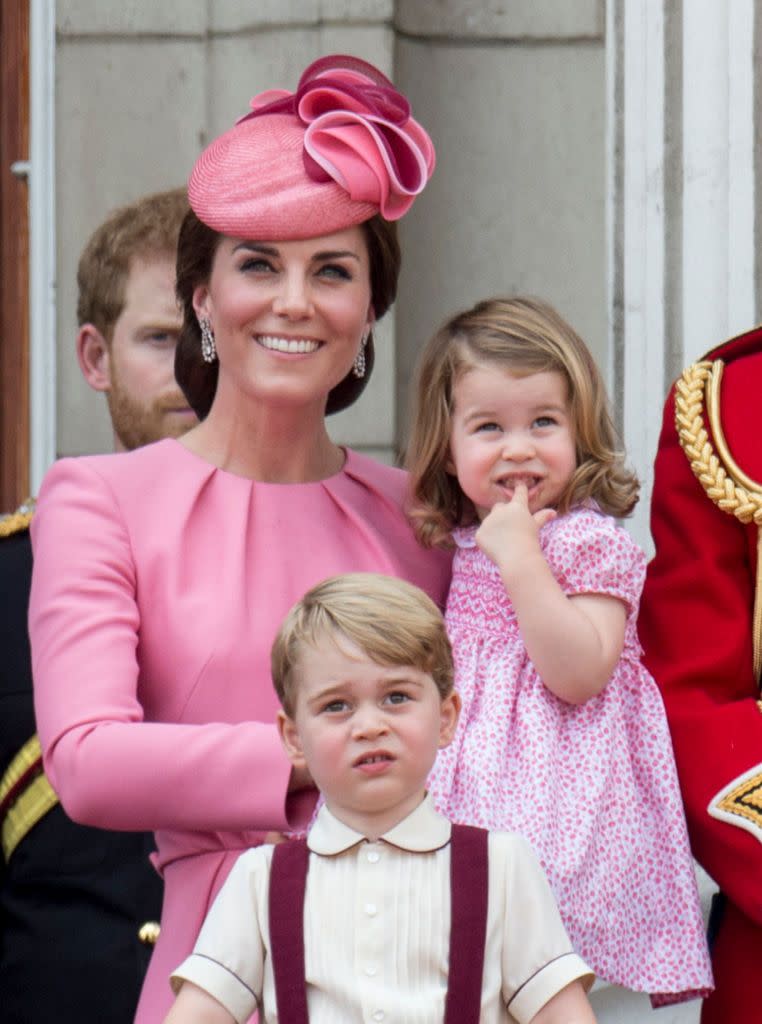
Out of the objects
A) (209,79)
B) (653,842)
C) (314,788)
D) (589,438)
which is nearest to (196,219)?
(589,438)

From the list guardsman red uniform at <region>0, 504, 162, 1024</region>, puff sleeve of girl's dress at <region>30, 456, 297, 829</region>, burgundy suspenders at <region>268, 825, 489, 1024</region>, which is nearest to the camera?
burgundy suspenders at <region>268, 825, 489, 1024</region>

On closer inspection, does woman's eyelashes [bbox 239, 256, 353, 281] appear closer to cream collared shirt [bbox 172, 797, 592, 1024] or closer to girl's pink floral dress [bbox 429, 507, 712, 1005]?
girl's pink floral dress [bbox 429, 507, 712, 1005]

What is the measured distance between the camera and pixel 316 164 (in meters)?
2.94

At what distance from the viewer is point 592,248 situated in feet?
15.3

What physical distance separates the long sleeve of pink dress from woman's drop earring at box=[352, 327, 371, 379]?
0.13 metres

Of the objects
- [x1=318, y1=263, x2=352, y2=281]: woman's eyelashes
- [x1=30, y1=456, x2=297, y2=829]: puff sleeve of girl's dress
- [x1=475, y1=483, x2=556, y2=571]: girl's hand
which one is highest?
[x1=318, y1=263, x2=352, y2=281]: woman's eyelashes

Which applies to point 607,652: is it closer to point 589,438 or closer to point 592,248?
point 589,438

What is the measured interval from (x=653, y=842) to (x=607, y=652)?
23cm

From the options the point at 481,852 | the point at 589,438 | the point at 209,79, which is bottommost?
the point at 481,852

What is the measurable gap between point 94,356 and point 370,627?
1.54 metres

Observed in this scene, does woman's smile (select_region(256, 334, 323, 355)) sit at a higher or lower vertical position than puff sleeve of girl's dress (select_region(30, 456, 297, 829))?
higher

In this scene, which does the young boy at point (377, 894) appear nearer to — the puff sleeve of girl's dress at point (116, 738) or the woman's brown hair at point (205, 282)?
the puff sleeve of girl's dress at point (116, 738)

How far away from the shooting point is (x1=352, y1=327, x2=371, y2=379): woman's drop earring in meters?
3.09

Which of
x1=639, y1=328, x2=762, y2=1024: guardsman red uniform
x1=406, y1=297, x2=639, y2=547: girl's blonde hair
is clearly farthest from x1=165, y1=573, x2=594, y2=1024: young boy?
x1=406, y1=297, x2=639, y2=547: girl's blonde hair
